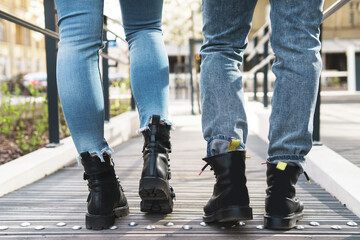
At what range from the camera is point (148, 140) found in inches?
51.4

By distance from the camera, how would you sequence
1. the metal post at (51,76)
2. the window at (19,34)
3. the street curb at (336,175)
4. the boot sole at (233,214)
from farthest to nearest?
the window at (19,34), the metal post at (51,76), the street curb at (336,175), the boot sole at (233,214)

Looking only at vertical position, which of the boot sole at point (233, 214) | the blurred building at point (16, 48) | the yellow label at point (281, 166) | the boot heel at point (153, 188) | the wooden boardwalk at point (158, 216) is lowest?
the wooden boardwalk at point (158, 216)

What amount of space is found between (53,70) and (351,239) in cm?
180

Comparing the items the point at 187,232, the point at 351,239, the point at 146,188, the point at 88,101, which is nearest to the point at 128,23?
the point at 88,101

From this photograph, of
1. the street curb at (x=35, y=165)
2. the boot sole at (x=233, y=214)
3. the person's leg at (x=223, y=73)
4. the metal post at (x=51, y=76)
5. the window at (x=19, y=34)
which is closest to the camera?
the boot sole at (x=233, y=214)

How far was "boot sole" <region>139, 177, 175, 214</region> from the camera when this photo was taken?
1224mm

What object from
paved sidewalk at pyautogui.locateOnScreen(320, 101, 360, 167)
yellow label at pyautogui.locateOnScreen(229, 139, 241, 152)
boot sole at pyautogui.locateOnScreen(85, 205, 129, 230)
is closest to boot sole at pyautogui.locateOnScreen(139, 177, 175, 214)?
boot sole at pyautogui.locateOnScreen(85, 205, 129, 230)

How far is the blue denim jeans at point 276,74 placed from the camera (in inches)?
47.9

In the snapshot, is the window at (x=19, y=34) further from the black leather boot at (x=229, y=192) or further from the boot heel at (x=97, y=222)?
the black leather boot at (x=229, y=192)

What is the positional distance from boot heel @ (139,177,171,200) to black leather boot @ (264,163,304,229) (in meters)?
0.30

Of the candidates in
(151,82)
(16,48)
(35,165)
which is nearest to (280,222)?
(151,82)

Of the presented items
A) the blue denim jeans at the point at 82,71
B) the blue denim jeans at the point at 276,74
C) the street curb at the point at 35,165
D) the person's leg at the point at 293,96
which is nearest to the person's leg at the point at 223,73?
the blue denim jeans at the point at 276,74

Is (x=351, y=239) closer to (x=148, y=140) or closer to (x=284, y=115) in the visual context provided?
(x=284, y=115)

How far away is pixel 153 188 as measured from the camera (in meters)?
1.22
